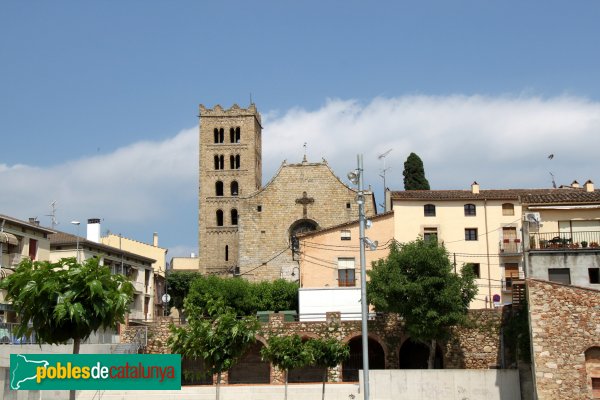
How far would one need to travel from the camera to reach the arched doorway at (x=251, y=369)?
166 ft

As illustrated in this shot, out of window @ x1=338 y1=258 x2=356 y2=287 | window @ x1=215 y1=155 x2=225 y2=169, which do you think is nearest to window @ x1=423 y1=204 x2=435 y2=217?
window @ x1=338 y1=258 x2=356 y2=287

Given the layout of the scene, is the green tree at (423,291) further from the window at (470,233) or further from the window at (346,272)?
the window at (346,272)

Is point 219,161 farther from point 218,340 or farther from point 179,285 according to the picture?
point 218,340

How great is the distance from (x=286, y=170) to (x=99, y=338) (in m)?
41.1

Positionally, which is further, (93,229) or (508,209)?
(93,229)

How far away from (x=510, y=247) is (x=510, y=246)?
0.08m

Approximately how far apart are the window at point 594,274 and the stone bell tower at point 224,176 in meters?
56.4

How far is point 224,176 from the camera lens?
98.6 m

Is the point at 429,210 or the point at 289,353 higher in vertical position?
the point at 429,210

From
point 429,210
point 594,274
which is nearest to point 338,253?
point 429,210

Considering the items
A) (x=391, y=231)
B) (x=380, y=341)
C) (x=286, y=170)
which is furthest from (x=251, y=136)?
(x=380, y=341)

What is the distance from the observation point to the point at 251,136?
100312 mm

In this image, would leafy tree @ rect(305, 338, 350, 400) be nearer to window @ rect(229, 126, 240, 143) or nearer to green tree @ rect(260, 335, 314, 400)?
green tree @ rect(260, 335, 314, 400)

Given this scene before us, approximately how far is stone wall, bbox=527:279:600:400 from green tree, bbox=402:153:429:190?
43.8 metres
